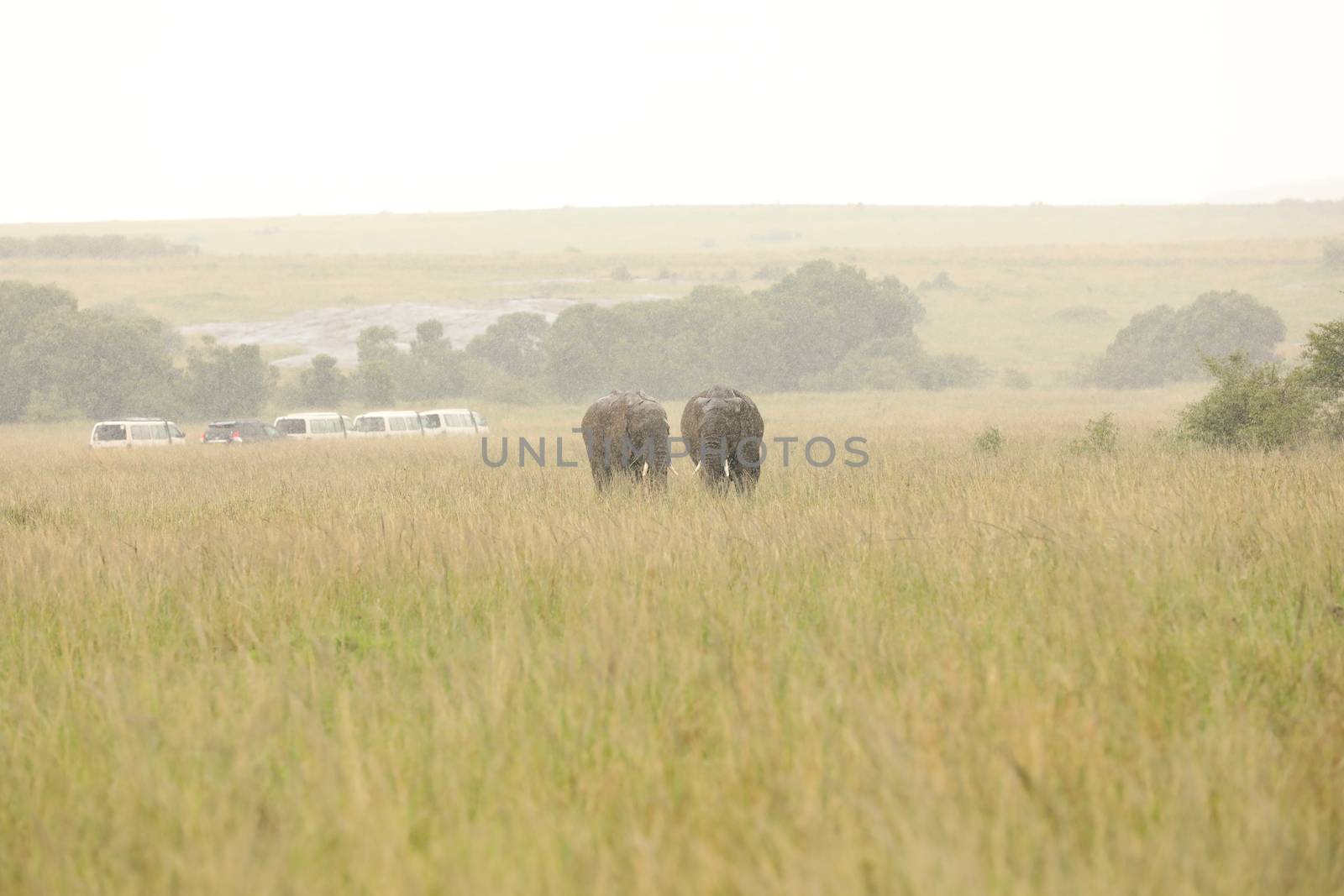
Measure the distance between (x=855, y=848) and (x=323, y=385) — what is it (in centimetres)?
4642

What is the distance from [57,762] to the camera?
4.36 meters

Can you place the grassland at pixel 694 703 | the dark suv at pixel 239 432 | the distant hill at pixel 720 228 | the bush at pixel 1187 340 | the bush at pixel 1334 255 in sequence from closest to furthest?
1. the grassland at pixel 694 703
2. the dark suv at pixel 239 432
3. the bush at pixel 1187 340
4. the bush at pixel 1334 255
5. the distant hill at pixel 720 228

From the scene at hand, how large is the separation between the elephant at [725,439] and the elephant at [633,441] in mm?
423

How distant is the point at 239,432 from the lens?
94.5ft

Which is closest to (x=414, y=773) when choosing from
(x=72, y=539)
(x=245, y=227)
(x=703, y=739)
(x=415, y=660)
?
(x=703, y=739)

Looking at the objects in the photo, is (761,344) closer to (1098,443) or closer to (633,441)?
(1098,443)

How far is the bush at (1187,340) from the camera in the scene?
5050 centimetres

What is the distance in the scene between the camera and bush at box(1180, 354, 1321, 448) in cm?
1628

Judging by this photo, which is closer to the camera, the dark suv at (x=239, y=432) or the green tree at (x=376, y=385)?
the dark suv at (x=239, y=432)

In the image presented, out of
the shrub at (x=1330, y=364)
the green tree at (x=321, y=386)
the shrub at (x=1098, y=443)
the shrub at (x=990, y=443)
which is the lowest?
the green tree at (x=321, y=386)

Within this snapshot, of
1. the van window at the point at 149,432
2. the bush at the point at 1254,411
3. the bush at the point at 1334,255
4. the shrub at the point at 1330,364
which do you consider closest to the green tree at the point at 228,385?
the van window at the point at 149,432

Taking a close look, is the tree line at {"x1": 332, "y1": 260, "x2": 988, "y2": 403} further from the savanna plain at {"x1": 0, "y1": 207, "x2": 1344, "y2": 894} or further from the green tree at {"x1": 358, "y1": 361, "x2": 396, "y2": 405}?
the savanna plain at {"x1": 0, "y1": 207, "x2": 1344, "y2": 894}

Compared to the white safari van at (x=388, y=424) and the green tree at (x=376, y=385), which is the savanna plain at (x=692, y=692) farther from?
the green tree at (x=376, y=385)

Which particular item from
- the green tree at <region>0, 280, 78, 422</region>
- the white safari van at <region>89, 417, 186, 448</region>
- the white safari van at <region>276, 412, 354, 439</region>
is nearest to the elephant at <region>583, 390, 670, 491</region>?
the white safari van at <region>89, 417, 186, 448</region>
